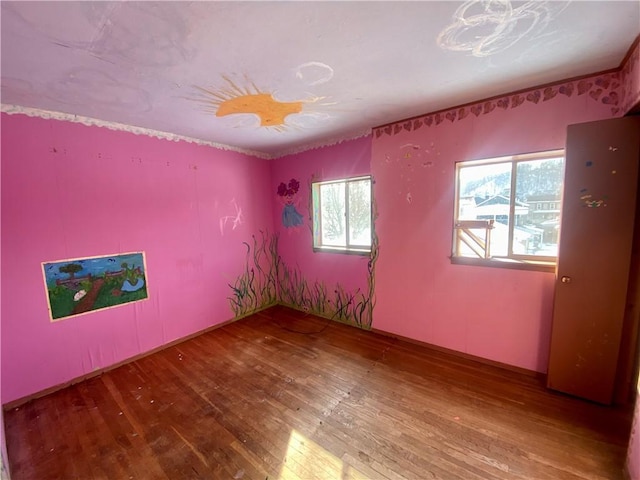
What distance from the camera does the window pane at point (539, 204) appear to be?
6.57 ft

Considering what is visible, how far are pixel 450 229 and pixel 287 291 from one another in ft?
8.85

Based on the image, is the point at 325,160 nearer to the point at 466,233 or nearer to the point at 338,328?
the point at 466,233

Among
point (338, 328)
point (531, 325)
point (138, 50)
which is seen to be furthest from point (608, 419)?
point (138, 50)

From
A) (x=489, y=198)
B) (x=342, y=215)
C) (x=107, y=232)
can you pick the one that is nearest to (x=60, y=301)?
(x=107, y=232)

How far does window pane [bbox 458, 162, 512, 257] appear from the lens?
87.0 inches

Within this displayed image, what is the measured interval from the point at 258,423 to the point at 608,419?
8.13 ft

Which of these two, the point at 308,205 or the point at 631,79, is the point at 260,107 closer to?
the point at 308,205

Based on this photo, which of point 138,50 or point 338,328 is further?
point 338,328

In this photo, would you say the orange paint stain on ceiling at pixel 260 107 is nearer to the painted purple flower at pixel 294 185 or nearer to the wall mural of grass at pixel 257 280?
the painted purple flower at pixel 294 185

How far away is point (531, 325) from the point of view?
7.04ft

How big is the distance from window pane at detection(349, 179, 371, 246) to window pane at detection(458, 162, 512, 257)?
1.06 metres

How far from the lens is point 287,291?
4137mm

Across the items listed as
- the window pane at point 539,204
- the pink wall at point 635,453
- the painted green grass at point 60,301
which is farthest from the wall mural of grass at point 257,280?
the pink wall at point 635,453

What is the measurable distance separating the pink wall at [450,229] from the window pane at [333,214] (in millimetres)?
638
